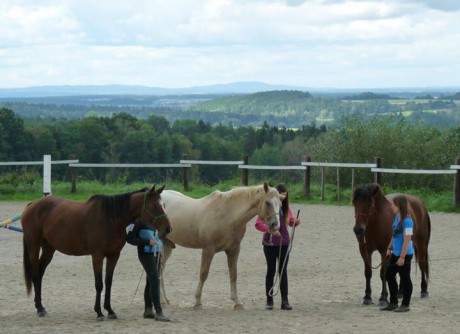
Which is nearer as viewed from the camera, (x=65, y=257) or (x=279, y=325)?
(x=279, y=325)

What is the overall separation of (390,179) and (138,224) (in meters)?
17.9

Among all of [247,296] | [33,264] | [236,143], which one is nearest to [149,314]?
[33,264]

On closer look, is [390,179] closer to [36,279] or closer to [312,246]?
[312,246]

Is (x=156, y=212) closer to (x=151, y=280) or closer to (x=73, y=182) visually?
(x=151, y=280)

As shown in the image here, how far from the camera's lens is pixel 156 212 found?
956 centimetres

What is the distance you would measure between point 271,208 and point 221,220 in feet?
2.58

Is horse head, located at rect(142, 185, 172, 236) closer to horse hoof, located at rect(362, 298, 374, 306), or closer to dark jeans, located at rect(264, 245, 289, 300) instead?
dark jeans, located at rect(264, 245, 289, 300)

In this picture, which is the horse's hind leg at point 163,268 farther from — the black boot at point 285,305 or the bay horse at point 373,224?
the bay horse at point 373,224

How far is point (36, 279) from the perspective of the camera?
10.2m

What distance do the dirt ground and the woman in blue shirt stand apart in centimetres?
24

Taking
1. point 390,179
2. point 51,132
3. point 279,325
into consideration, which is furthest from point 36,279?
point 51,132

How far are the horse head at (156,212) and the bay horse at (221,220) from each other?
1.21 metres

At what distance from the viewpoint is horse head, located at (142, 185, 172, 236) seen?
955 centimetres

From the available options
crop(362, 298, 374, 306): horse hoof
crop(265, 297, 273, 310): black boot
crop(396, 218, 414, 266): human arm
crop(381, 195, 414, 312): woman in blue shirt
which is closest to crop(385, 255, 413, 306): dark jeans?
crop(381, 195, 414, 312): woman in blue shirt
